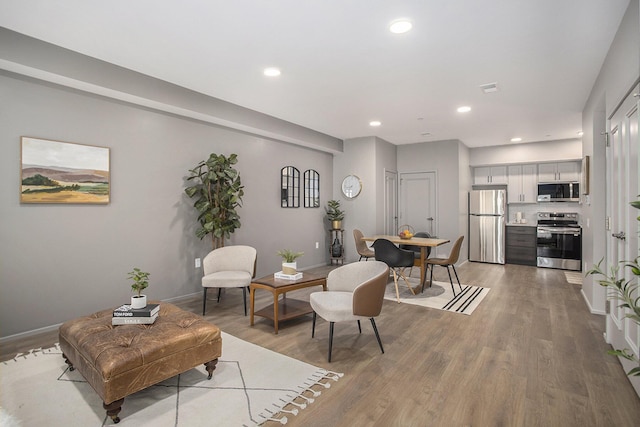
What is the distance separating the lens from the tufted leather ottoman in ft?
6.34

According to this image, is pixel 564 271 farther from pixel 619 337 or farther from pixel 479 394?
pixel 479 394

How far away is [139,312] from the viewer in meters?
2.40

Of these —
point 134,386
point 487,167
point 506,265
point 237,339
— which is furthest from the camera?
point 487,167

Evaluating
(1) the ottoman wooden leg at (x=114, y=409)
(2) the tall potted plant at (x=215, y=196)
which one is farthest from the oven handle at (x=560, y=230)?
(1) the ottoman wooden leg at (x=114, y=409)

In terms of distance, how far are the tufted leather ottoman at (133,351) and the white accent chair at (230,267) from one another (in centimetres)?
123

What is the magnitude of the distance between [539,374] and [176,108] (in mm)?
4505

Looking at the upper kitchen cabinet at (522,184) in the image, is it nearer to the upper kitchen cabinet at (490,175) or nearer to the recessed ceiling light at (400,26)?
the upper kitchen cabinet at (490,175)

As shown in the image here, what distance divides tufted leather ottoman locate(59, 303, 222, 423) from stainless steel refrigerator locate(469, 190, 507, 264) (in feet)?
21.9

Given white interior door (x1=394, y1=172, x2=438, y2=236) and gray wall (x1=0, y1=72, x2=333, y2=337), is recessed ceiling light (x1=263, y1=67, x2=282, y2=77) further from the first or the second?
white interior door (x1=394, y1=172, x2=438, y2=236)

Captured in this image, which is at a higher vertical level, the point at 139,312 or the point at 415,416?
the point at 139,312

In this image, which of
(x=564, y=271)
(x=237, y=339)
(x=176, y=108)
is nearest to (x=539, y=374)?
(x=237, y=339)

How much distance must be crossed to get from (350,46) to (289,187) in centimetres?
347

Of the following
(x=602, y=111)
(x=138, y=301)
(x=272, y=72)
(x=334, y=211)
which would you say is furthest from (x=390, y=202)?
(x=138, y=301)

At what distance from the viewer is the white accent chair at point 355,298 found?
2719 mm
